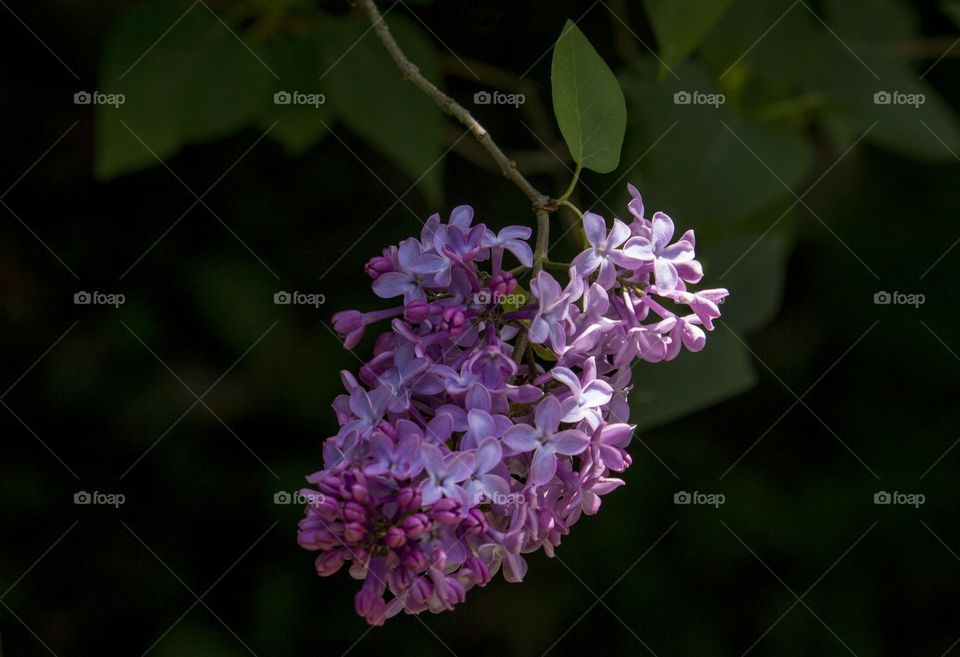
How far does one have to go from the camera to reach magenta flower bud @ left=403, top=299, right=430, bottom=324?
0.82 metres

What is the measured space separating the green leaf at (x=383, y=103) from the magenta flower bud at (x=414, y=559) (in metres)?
0.56

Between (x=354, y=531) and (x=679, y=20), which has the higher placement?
(x=679, y=20)

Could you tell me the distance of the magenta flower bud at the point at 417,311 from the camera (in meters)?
0.82

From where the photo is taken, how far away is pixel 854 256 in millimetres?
1688

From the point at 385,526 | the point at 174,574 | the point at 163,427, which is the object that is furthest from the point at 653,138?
the point at 174,574

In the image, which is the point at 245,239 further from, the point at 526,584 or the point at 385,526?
the point at 385,526

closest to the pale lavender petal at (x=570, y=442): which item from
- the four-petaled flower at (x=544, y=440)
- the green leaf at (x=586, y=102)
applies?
the four-petaled flower at (x=544, y=440)
